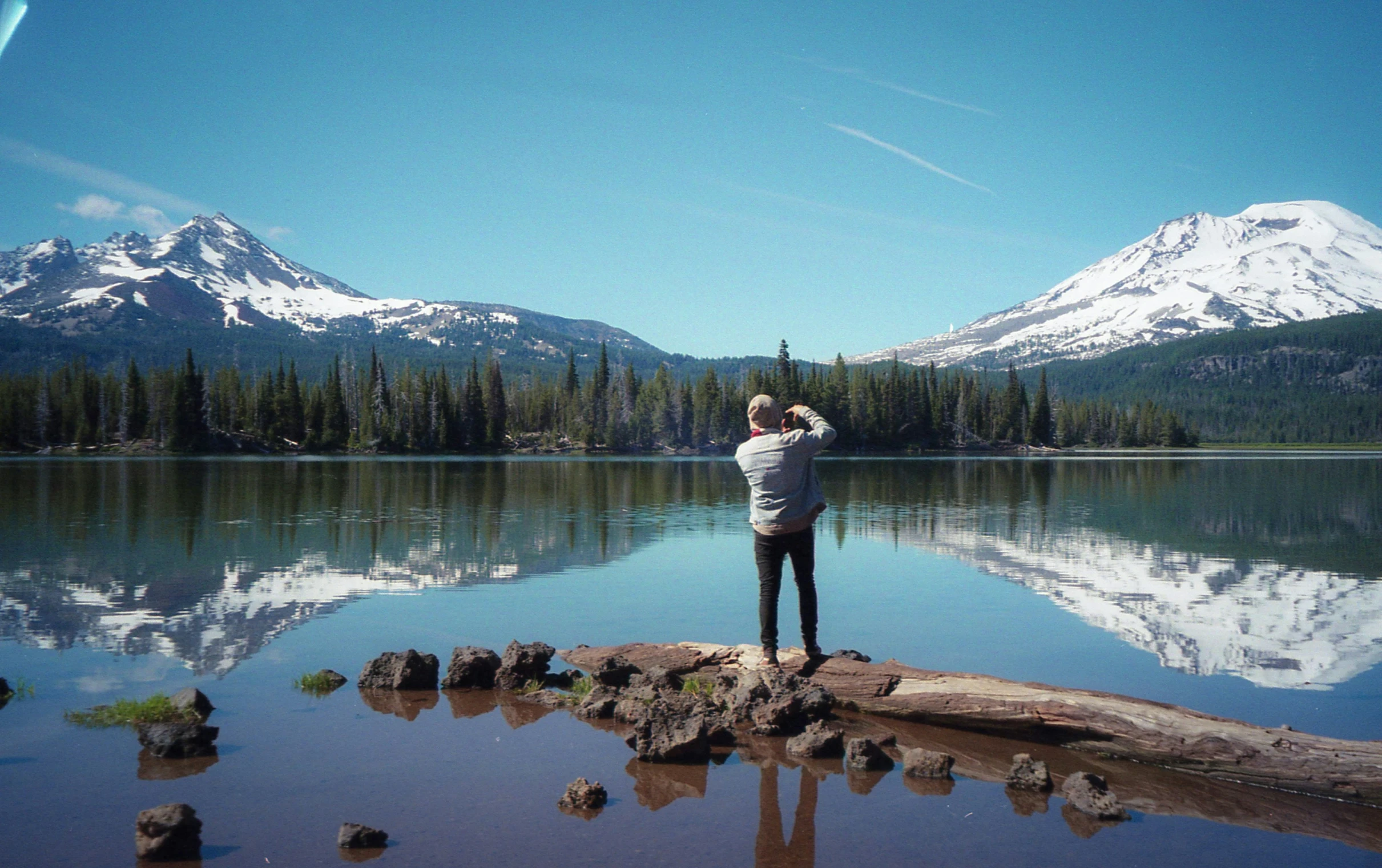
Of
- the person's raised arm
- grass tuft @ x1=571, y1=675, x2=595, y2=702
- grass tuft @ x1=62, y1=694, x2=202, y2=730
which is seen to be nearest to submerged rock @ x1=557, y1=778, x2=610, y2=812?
grass tuft @ x1=571, y1=675, x2=595, y2=702

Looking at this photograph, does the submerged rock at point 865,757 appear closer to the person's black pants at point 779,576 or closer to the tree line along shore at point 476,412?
the person's black pants at point 779,576

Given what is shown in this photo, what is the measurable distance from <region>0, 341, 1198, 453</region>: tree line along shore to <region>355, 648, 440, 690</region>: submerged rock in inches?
4355

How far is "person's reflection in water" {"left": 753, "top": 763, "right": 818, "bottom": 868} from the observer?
5414 millimetres

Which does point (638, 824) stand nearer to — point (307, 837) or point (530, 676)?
point (307, 837)

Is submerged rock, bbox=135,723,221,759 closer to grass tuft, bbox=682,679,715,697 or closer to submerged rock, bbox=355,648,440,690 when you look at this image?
submerged rock, bbox=355,648,440,690

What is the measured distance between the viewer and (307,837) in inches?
220

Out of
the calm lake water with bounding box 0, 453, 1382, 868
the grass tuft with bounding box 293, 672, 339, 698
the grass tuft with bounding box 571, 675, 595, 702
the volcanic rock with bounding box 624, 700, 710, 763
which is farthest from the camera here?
the grass tuft with bounding box 571, 675, 595, 702

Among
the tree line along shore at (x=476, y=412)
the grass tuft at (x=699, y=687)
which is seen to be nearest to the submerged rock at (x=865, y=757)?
the grass tuft at (x=699, y=687)

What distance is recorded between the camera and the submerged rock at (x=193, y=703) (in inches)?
313

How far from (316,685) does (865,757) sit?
561cm

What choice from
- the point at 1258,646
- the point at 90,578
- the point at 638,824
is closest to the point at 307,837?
the point at 638,824

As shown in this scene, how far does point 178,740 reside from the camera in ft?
23.2

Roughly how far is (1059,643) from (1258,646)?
8.67 feet

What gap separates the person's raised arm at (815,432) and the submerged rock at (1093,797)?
3.60 m
